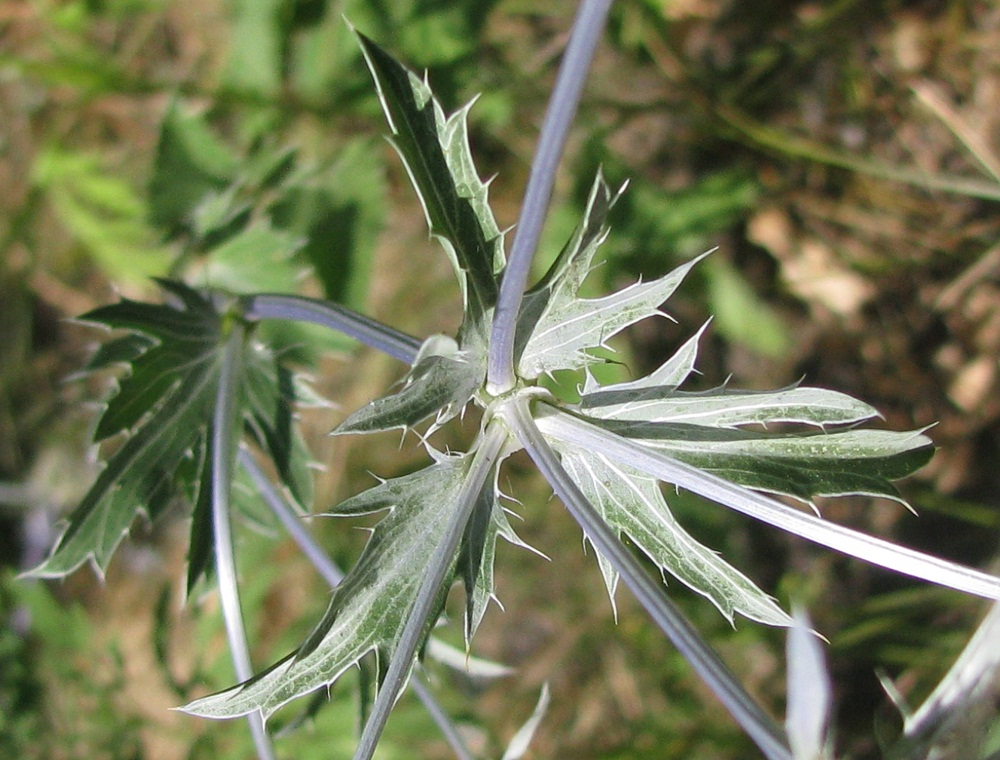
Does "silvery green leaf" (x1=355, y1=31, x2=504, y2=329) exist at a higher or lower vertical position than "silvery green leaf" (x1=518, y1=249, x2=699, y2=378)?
higher

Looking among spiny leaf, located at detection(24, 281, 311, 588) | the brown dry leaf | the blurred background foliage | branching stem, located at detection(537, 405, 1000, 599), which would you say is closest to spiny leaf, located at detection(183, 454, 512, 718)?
branching stem, located at detection(537, 405, 1000, 599)

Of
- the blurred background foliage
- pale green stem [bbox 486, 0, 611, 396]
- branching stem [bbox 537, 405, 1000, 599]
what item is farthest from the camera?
the blurred background foliage

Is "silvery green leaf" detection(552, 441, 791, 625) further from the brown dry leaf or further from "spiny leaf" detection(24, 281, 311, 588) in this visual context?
the brown dry leaf

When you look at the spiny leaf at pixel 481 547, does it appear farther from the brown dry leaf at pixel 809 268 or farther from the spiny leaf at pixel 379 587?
the brown dry leaf at pixel 809 268

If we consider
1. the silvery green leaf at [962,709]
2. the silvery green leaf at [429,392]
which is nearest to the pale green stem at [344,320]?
the silvery green leaf at [429,392]

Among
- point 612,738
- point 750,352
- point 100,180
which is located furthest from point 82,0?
point 612,738
